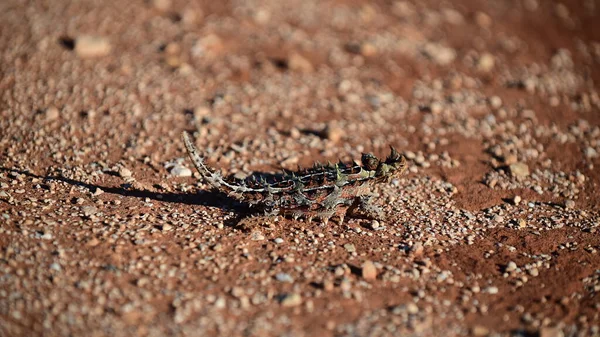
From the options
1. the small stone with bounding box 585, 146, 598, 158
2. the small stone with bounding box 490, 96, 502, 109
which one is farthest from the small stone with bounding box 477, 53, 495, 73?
the small stone with bounding box 585, 146, 598, 158

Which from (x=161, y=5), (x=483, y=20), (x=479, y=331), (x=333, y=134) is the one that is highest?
(x=161, y=5)

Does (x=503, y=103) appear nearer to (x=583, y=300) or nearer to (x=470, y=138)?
(x=470, y=138)

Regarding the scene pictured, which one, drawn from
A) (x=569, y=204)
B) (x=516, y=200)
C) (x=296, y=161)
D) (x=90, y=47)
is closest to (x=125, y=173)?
(x=296, y=161)

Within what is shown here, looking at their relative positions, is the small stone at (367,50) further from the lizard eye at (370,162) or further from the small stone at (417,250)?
the small stone at (417,250)

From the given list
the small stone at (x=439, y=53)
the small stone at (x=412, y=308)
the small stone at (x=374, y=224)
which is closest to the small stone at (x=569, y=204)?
the small stone at (x=374, y=224)

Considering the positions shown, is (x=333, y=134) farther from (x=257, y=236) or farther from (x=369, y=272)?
(x=369, y=272)

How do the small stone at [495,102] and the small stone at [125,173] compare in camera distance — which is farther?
the small stone at [495,102]
